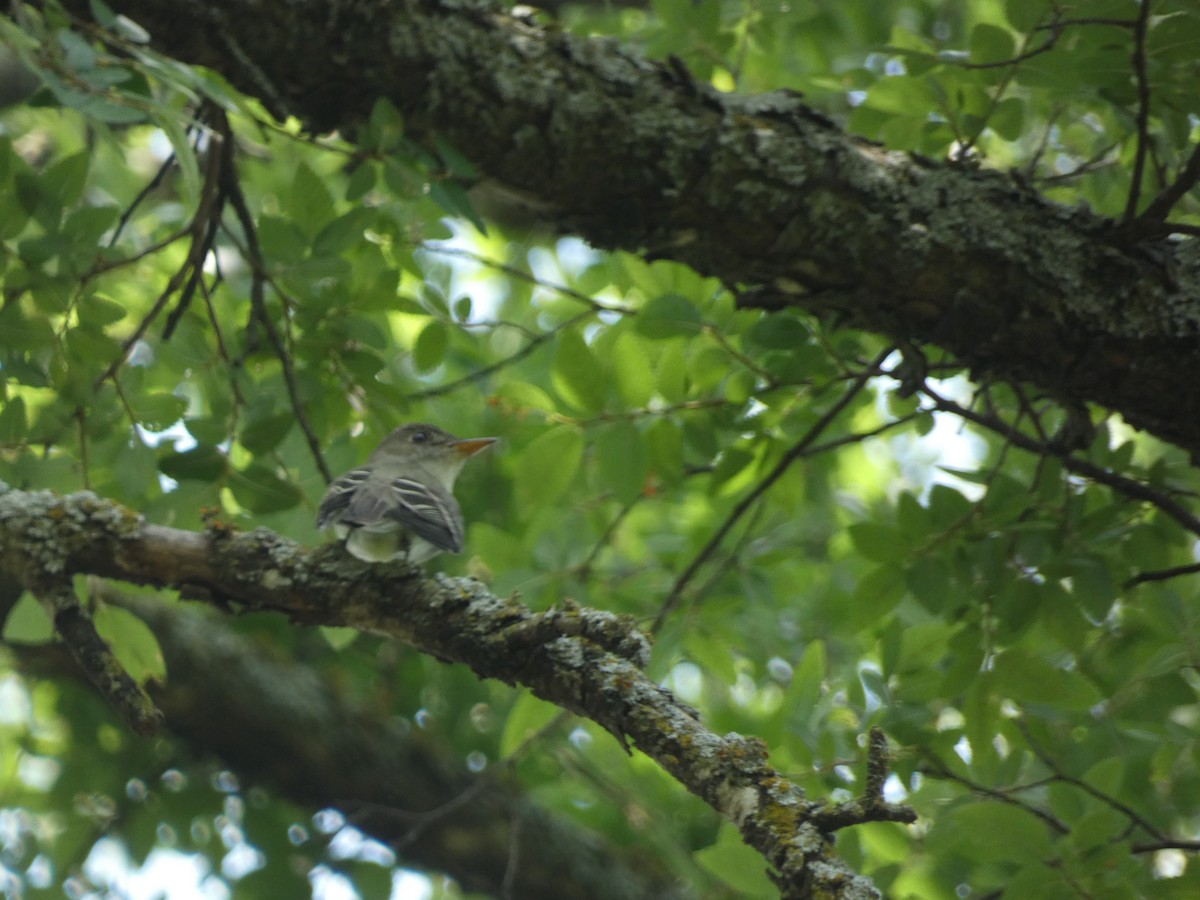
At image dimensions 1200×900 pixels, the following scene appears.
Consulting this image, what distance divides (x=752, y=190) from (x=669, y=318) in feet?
1.43

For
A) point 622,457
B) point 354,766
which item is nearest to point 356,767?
point 354,766

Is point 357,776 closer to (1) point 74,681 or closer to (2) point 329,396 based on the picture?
(1) point 74,681

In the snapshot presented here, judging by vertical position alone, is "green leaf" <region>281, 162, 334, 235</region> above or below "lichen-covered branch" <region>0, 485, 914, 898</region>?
above

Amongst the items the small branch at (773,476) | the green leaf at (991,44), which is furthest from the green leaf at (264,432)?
the green leaf at (991,44)

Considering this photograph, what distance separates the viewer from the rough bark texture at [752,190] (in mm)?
2730

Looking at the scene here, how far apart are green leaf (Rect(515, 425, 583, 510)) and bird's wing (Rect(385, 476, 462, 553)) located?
0.23 m

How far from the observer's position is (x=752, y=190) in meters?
2.87

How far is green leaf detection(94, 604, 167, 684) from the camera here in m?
2.91

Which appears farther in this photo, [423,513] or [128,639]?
[423,513]

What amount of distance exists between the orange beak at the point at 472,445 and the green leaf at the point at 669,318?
984mm

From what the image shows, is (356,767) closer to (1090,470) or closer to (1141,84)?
(1090,470)

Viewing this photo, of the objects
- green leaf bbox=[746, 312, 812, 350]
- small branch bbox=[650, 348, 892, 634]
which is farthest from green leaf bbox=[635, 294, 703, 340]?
small branch bbox=[650, 348, 892, 634]

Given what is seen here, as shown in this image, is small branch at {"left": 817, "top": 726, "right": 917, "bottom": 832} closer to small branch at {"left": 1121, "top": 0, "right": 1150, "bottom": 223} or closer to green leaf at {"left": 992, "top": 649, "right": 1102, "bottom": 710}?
green leaf at {"left": 992, "top": 649, "right": 1102, "bottom": 710}

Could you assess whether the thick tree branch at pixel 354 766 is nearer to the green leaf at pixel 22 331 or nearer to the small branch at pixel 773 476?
the small branch at pixel 773 476
